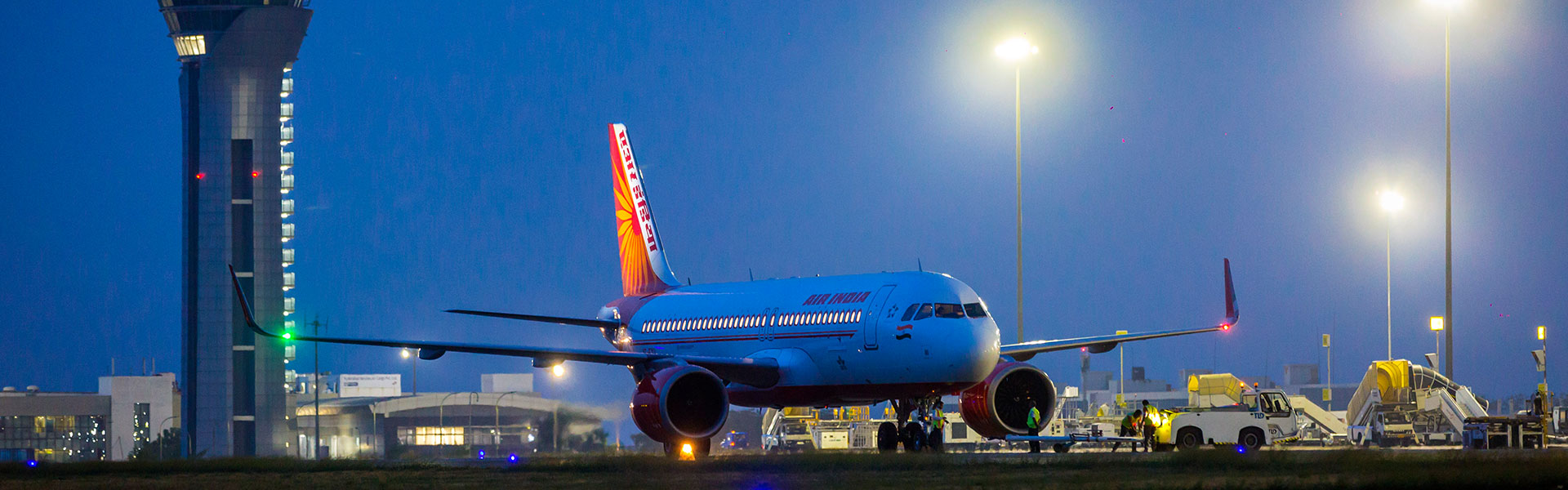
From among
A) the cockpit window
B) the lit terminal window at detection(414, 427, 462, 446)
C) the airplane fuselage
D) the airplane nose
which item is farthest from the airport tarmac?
the lit terminal window at detection(414, 427, 462, 446)

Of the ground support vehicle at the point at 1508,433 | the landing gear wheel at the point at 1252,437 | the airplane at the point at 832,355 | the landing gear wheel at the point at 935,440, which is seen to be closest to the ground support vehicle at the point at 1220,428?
the landing gear wheel at the point at 1252,437

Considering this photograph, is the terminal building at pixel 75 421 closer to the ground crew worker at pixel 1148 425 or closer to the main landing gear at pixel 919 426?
the main landing gear at pixel 919 426

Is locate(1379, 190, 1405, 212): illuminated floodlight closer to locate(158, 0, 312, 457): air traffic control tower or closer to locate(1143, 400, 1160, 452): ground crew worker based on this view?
locate(1143, 400, 1160, 452): ground crew worker

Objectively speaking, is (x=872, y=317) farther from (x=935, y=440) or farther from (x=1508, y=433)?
(x=1508, y=433)

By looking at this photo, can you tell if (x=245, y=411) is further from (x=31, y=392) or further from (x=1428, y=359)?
(x=1428, y=359)

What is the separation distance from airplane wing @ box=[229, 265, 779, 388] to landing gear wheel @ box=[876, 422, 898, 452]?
270 centimetres

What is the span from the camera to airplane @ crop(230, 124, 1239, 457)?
32.8 meters

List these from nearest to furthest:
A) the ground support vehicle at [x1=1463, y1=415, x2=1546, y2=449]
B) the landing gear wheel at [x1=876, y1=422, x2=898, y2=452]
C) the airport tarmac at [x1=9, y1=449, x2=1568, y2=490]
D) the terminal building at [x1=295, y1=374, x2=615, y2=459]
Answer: the airport tarmac at [x1=9, y1=449, x2=1568, y2=490], the landing gear wheel at [x1=876, y1=422, x2=898, y2=452], the ground support vehicle at [x1=1463, y1=415, x2=1546, y2=449], the terminal building at [x1=295, y1=374, x2=615, y2=459]

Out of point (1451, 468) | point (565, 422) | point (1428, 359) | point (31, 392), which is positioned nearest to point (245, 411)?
point (31, 392)

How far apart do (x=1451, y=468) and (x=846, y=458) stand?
31.8 feet

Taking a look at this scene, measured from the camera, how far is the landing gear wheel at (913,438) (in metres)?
35.1

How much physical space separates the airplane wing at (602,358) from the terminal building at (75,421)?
4043 inches

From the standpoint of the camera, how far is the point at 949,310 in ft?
109

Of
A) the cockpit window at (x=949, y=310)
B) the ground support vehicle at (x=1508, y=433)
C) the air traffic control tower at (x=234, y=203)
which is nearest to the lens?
the cockpit window at (x=949, y=310)
